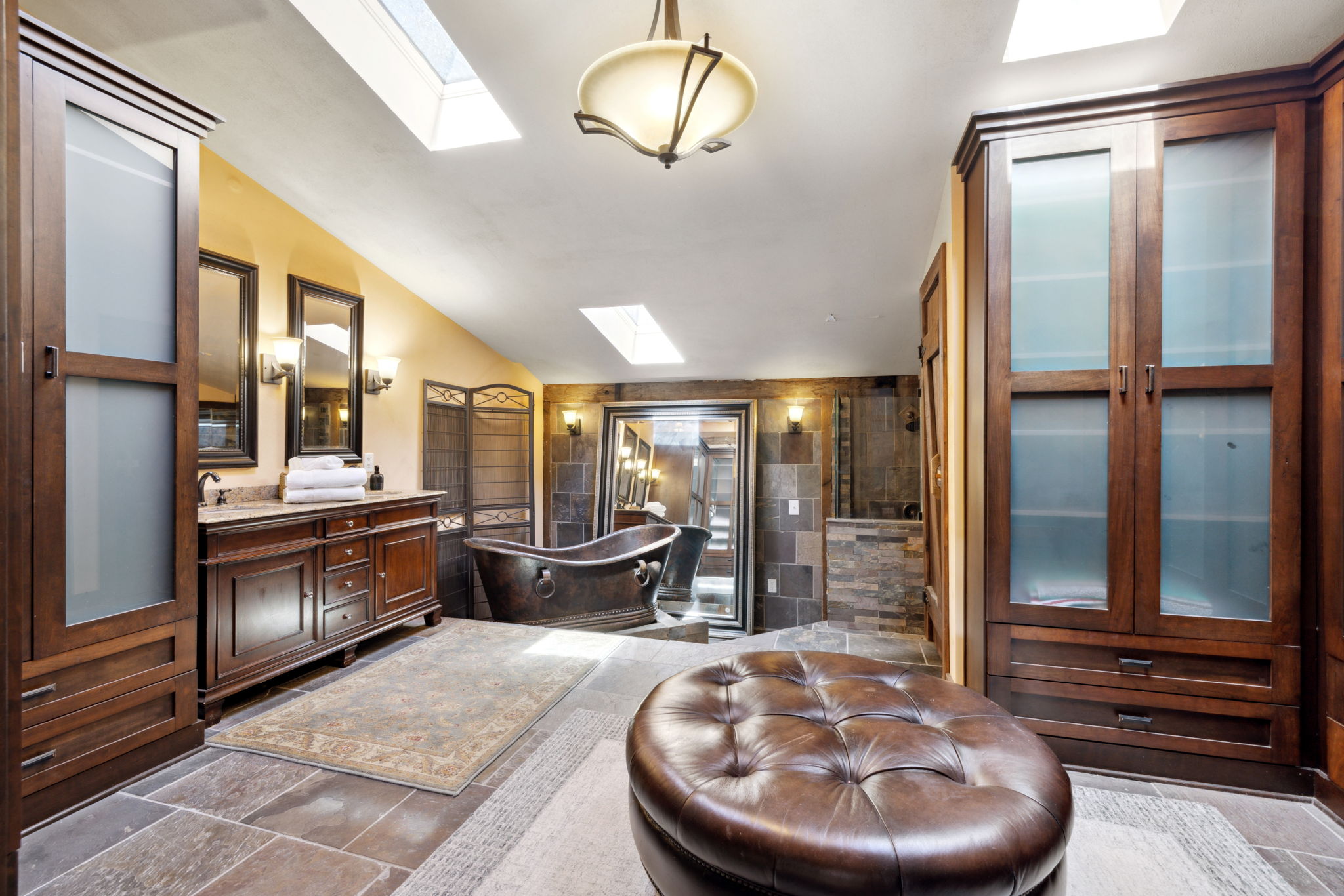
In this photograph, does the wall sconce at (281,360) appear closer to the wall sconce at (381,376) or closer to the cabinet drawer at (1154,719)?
the wall sconce at (381,376)

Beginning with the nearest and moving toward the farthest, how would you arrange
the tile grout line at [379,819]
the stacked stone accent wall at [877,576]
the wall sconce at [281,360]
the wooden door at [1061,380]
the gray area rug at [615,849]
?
the gray area rug at [615,849] < the tile grout line at [379,819] < the wooden door at [1061,380] < the wall sconce at [281,360] < the stacked stone accent wall at [877,576]

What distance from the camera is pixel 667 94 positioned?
1901mm

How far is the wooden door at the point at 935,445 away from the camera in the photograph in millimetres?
2564

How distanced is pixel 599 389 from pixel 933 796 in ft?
17.7

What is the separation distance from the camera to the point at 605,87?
189cm

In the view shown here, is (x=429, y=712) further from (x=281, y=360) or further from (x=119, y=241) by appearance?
(x=281, y=360)

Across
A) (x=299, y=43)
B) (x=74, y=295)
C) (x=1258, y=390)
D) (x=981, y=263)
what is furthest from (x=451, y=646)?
(x=1258, y=390)

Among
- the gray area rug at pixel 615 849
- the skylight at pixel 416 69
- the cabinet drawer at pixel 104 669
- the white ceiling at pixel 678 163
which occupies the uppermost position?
the skylight at pixel 416 69

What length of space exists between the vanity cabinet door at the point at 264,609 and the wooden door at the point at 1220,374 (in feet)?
11.9

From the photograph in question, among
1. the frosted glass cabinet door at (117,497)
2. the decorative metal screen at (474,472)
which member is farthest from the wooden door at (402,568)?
the frosted glass cabinet door at (117,497)

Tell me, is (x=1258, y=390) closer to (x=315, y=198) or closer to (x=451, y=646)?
(x=451, y=646)

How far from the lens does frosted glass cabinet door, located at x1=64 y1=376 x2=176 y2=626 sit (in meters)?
1.79

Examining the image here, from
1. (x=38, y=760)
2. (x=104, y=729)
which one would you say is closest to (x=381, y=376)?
(x=104, y=729)

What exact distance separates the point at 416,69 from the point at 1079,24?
3032 mm
